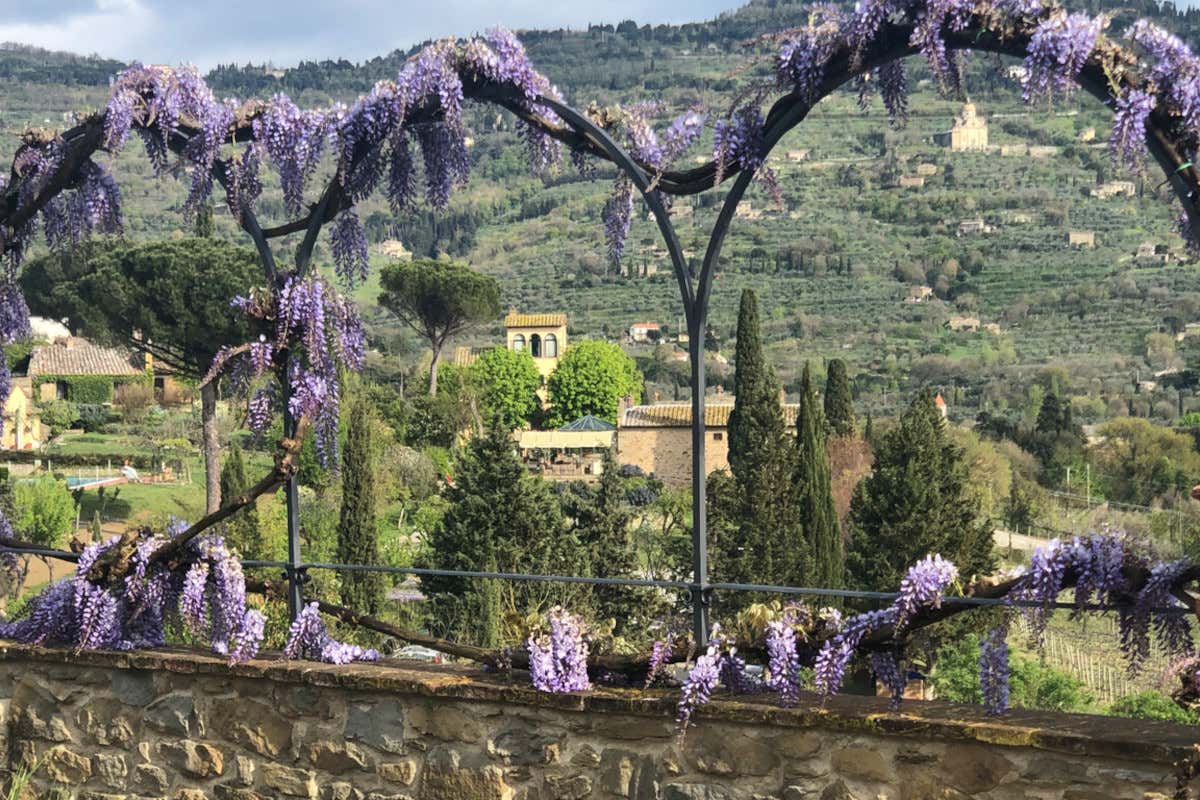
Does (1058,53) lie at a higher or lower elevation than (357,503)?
higher

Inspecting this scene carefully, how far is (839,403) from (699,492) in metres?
29.7

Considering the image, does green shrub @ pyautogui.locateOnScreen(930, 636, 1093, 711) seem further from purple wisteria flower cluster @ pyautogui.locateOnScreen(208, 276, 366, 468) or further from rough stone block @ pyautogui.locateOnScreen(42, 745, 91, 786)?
rough stone block @ pyautogui.locateOnScreen(42, 745, 91, 786)

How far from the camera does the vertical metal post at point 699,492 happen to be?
3.68m

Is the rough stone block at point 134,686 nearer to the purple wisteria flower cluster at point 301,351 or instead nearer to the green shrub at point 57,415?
the purple wisteria flower cluster at point 301,351

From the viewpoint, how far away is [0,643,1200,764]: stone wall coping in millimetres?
3053

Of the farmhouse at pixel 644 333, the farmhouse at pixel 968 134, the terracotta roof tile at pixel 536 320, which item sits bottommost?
the terracotta roof tile at pixel 536 320

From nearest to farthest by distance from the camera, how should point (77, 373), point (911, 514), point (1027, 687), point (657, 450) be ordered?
point (1027, 687)
point (911, 514)
point (657, 450)
point (77, 373)

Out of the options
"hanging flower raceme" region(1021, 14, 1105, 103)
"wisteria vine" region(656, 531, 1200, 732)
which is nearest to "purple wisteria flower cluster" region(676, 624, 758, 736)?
"wisteria vine" region(656, 531, 1200, 732)

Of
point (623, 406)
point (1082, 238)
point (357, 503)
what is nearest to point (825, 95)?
point (357, 503)

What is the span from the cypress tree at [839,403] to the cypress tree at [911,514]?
439 inches

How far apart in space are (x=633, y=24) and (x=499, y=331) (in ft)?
211

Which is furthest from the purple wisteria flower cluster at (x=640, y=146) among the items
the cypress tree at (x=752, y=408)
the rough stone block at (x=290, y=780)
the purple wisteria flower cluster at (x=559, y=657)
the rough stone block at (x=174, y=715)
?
the cypress tree at (x=752, y=408)

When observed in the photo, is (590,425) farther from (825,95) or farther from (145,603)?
(825,95)

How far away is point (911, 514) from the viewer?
20.2 m
